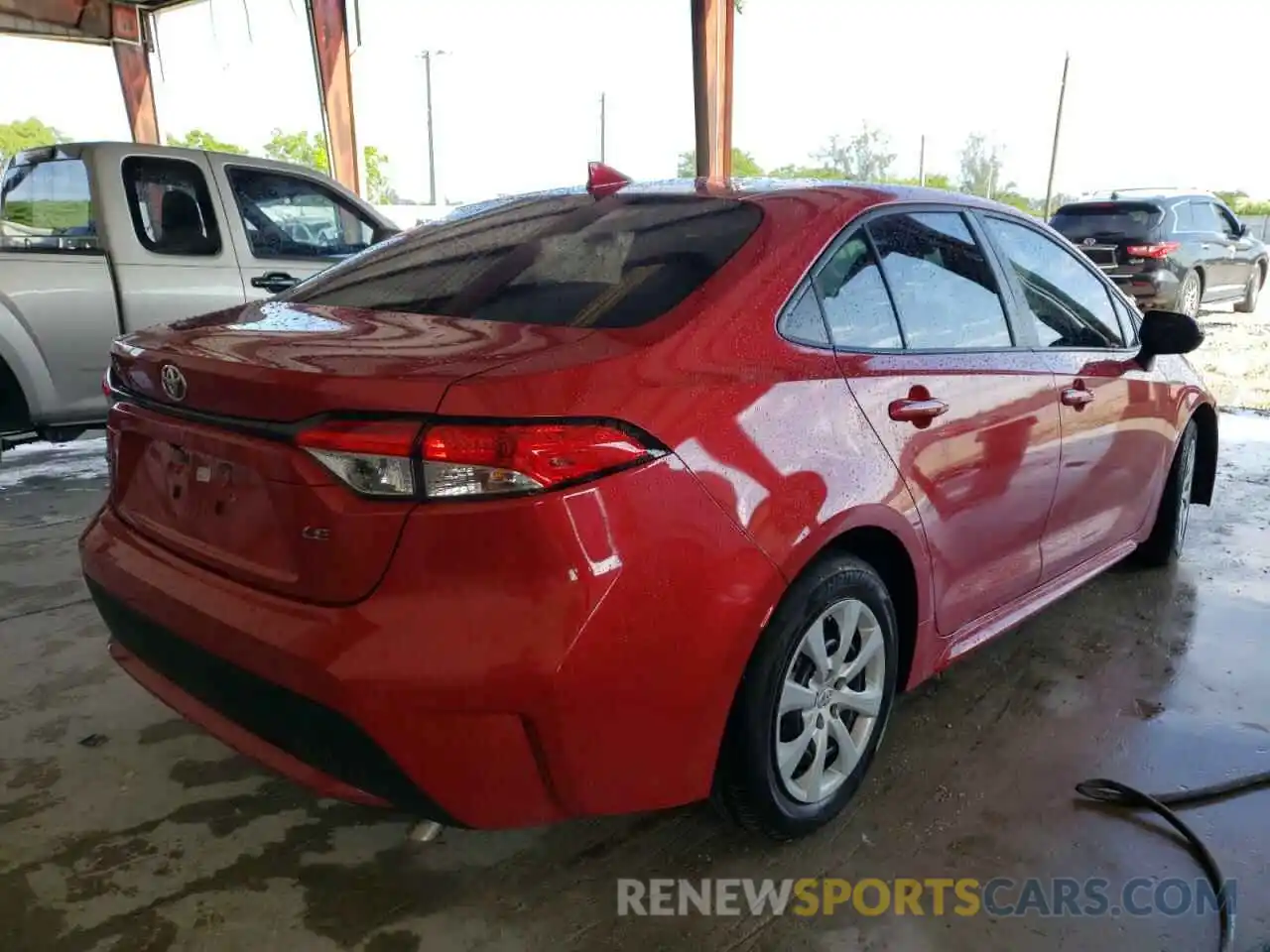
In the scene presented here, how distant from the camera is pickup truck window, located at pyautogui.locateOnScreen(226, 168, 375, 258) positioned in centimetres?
536

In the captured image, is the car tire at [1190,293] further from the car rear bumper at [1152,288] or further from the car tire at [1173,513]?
the car tire at [1173,513]

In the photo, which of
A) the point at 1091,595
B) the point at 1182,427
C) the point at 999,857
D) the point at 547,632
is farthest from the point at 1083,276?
the point at 547,632

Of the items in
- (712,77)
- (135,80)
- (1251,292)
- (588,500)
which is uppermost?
(135,80)

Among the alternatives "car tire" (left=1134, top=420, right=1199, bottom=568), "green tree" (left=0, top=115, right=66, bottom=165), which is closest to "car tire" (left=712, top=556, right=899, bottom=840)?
"car tire" (left=1134, top=420, right=1199, bottom=568)

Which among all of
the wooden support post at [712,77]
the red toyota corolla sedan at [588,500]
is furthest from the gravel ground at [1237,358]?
the red toyota corolla sedan at [588,500]

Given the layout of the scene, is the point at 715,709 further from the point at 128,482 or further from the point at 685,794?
the point at 128,482

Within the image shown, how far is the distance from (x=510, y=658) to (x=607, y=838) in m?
0.87

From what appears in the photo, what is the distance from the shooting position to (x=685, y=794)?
6.16 ft

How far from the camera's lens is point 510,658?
1.57 meters

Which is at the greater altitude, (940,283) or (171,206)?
(171,206)

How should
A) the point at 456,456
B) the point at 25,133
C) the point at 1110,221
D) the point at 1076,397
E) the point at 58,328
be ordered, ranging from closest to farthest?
the point at 456,456
the point at 1076,397
the point at 58,328
the point at 1110,221
the point at 25,133

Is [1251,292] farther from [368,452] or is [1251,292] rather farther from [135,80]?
[135,80]

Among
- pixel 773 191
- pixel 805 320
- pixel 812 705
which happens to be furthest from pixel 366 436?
pixel 773 191

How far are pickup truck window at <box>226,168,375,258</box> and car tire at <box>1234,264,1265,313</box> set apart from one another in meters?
11.7
